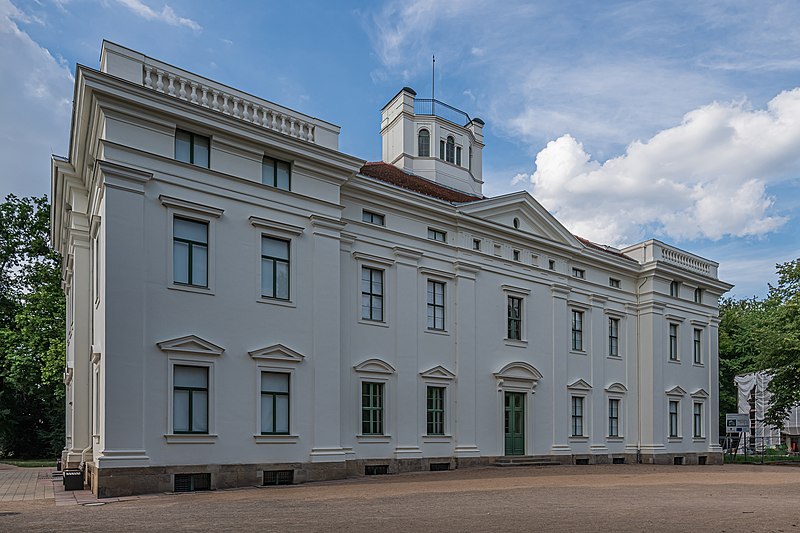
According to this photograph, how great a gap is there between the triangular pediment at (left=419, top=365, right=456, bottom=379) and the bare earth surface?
4690 mm

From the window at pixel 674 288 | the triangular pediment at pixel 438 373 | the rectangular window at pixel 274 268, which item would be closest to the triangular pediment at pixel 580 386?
the triangular pediment at pixel 438 373

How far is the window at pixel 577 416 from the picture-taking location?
95.7 feet

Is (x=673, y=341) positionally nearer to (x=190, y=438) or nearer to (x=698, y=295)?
(x=698, y=295)

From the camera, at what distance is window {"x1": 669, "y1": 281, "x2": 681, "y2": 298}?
3438 cm

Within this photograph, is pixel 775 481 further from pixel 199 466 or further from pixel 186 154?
pixel 186 154

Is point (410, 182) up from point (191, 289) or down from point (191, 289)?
up

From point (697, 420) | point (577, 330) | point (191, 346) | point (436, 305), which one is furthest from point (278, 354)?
point (697, 420)

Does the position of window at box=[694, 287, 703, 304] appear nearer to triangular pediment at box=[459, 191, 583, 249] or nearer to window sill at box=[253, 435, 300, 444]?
triangular pediment at box=[459, 191, 583, 249]

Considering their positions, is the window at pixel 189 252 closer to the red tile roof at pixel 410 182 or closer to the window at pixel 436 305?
the red tile roof at pixel 410 182

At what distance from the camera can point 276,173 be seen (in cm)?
2025

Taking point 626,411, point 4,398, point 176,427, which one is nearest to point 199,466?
point 176,427

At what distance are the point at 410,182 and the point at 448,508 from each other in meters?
16.1

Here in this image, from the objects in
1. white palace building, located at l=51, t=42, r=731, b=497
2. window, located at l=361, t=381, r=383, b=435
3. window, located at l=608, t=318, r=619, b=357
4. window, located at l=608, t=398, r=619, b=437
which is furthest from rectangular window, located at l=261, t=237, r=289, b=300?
window, located at l=608, t=398, r=619, b=437

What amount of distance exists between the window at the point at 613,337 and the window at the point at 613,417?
2.10 metres
